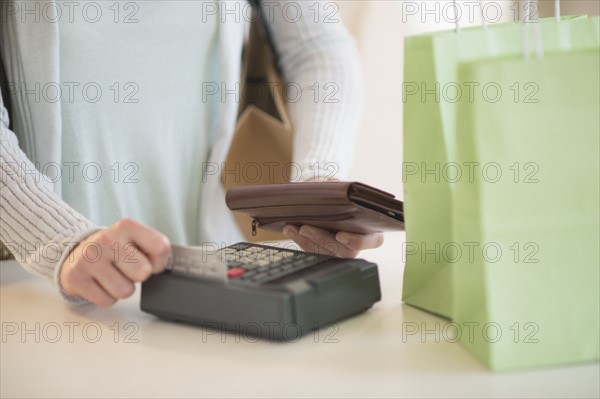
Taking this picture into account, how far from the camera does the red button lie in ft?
2.05

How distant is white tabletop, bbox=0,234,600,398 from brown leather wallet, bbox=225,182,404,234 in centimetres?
9

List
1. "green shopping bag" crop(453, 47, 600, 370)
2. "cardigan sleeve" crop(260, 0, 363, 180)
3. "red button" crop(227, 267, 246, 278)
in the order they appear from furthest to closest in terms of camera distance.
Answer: "cardigan sleeve" crop(260, 0, 363, 180), "red button" crop(227, 267, 246, 278), "green shopping bag" crop(453, 47, 600, 370)

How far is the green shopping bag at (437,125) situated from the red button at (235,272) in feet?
0.48

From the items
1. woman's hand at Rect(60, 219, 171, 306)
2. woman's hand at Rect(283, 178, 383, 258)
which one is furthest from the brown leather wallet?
woman's hand at Rect(60, 219, 171, 306)

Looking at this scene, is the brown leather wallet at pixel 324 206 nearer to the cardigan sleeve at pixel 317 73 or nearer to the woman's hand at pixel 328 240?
the woman's hand at pixel 328 240

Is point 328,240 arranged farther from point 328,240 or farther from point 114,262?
point 114,262

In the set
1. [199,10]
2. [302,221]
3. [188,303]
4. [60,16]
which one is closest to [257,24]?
[199,10]

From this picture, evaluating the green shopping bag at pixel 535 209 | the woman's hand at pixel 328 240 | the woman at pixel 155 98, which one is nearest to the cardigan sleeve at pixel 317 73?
the woman at pixel 155 98

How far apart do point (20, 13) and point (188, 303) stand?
2.01ft

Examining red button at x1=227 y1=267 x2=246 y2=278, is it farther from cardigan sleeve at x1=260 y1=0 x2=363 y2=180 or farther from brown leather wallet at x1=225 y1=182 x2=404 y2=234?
cardigan sleeve at x1=260 y1=0 x2=363 y2=180

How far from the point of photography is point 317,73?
132cm

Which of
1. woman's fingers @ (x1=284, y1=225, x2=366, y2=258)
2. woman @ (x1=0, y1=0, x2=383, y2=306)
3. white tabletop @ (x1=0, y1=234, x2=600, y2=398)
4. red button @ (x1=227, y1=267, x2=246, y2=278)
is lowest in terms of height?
white tabletop @ (x1=0, y1=234, x2=600, y2=398)

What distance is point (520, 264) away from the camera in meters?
0.52

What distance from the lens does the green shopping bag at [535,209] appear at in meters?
0.51
